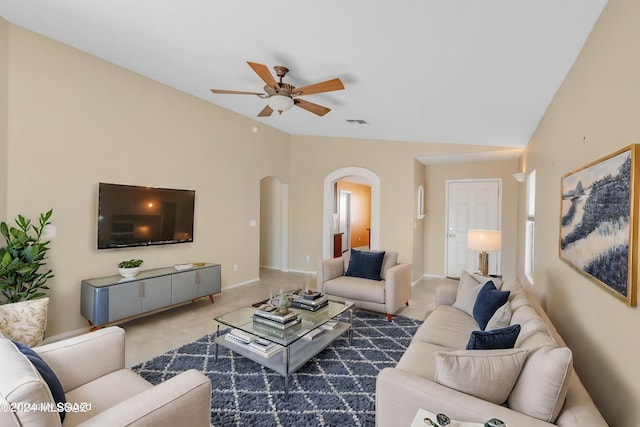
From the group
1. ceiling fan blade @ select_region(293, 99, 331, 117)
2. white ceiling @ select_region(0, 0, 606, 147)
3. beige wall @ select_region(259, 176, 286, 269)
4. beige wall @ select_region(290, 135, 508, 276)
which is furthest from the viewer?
beige wall @ select_region(259, 176, 286, 269)

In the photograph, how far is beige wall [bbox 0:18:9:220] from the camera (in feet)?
8.98

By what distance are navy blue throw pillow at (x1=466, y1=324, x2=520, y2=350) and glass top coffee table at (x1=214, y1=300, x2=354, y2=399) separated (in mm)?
1248

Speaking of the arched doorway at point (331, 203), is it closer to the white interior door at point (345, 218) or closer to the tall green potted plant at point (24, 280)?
the white interior door at point (345, 218)

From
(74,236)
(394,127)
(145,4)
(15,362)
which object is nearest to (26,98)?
(74,236)

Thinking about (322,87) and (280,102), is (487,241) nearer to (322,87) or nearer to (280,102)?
(322,87)

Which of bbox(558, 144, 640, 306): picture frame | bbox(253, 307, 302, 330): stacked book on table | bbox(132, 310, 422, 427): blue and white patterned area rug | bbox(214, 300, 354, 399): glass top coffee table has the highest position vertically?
bbox(558, 144, 640, 306): picture frame

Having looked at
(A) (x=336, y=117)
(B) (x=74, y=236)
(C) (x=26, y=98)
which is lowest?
(B) (x=74, y=236)

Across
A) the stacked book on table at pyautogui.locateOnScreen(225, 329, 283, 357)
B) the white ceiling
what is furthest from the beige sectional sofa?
the white ceiling

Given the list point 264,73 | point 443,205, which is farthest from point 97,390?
point 443,205

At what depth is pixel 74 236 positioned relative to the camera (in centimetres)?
325

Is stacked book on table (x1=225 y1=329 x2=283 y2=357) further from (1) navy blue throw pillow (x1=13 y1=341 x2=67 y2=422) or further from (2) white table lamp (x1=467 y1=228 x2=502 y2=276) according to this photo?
(2) white table lamp (x1=467 y1=228 x2=502 y2=276)

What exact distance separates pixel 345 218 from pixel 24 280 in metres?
7.44

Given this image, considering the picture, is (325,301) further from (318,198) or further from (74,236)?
(318,198)

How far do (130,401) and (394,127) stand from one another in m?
4.34
